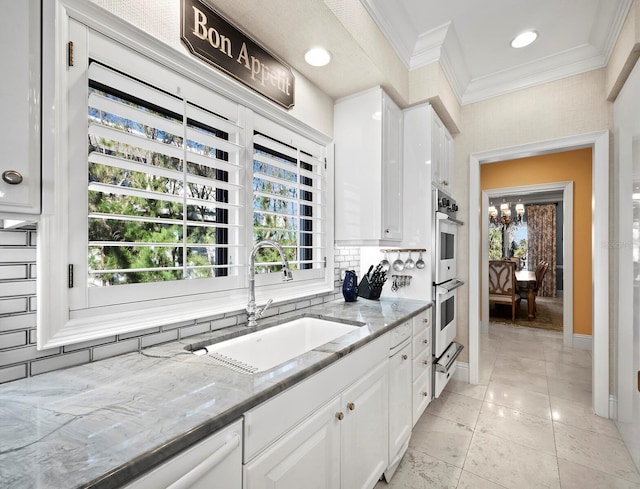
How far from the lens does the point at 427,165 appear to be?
96.3 inches

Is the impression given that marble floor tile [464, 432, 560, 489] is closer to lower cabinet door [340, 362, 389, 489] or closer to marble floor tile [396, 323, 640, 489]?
marble floor tile [396, 323, 640, 489]

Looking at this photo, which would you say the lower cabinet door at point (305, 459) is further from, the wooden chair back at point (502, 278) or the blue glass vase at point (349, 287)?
the wooden chair back at point (502, 278)

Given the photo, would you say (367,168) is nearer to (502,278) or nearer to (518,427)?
(518,427)

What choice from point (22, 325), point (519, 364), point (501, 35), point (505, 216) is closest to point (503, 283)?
point (519, 364)

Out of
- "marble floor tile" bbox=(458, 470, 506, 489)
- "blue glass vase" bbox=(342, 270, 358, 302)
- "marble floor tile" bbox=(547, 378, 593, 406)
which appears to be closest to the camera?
"marble floor tile" bbox=(458, 470, 506, 489)

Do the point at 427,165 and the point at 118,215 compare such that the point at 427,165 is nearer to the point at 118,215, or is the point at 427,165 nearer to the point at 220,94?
the point at 220,94

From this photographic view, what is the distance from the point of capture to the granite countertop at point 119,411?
57cm

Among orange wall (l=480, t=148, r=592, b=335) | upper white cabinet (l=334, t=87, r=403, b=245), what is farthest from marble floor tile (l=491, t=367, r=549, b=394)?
upper white cabinet (l=334, t=87, r=403, b=245)

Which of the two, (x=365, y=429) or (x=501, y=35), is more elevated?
(x=501, y=35)

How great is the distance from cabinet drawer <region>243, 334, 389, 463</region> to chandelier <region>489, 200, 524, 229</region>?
670 centimetres

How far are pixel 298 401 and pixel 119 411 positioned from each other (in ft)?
1.71

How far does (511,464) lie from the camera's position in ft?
6.19

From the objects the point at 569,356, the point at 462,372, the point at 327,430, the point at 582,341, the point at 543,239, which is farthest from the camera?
the point at 543,239

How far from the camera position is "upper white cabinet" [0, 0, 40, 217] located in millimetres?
691
